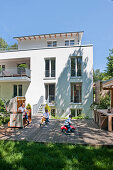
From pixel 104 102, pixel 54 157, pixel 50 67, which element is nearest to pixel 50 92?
pixel 50 67

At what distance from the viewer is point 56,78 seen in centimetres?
1363

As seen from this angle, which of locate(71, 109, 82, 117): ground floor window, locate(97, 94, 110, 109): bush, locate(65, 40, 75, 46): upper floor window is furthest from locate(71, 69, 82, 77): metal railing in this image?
locate(65, 40, 75, 46): upper floor window

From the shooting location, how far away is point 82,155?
3799 mm

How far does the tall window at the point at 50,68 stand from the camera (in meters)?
14.0

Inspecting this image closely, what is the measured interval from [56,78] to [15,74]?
204 inches

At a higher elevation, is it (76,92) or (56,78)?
(56,78)

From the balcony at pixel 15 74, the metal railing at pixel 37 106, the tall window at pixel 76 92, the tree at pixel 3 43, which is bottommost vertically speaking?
the metal railing at pixel 37 106

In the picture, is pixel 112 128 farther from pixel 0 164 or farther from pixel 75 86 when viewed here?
pixel 75 86

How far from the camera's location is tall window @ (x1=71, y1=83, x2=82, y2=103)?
13.3m

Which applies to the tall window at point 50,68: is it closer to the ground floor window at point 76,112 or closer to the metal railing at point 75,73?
the metal railing at point 75,73

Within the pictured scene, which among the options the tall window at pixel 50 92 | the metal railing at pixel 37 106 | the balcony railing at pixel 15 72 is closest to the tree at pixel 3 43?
the balcony railing at pixel 15 72

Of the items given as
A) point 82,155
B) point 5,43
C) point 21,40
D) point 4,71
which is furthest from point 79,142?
point 5,43

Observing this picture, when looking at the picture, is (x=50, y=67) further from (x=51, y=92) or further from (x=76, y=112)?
(x=76, y=112)

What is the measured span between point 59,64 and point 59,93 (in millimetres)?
3623
